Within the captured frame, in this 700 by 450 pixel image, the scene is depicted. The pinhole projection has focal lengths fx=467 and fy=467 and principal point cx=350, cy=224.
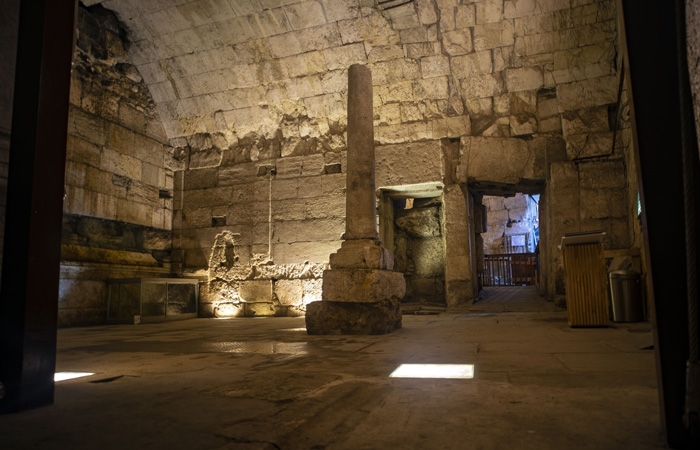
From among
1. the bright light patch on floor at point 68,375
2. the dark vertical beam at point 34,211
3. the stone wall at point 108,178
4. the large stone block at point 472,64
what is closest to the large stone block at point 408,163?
the large stone block at point 472,64

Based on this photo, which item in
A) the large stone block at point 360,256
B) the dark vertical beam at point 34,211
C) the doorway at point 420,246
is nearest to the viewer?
the dark vertical beam at point 34,211

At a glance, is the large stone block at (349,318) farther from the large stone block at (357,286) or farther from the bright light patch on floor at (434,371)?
the bright light patch on floor at (434,371)

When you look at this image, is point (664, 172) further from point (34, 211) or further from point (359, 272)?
point (359, 272)

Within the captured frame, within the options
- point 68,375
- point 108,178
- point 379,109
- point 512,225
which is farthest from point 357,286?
point 512,225

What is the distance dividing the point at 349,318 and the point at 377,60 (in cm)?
471

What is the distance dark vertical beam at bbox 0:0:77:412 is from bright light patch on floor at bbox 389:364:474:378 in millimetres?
1734

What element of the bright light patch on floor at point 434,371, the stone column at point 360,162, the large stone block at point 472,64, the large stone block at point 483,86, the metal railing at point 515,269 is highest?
the large stone block at point 472,64

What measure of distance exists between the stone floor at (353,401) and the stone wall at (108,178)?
4318mm

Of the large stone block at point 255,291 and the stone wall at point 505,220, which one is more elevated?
the stone wall at point 505,220

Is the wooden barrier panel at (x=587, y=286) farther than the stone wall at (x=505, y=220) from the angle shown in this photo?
No

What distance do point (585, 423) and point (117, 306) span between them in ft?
25.3

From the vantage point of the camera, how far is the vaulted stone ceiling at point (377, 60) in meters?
7.17

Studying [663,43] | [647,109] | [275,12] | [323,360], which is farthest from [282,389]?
[275,12]

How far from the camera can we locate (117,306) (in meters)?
7.75
